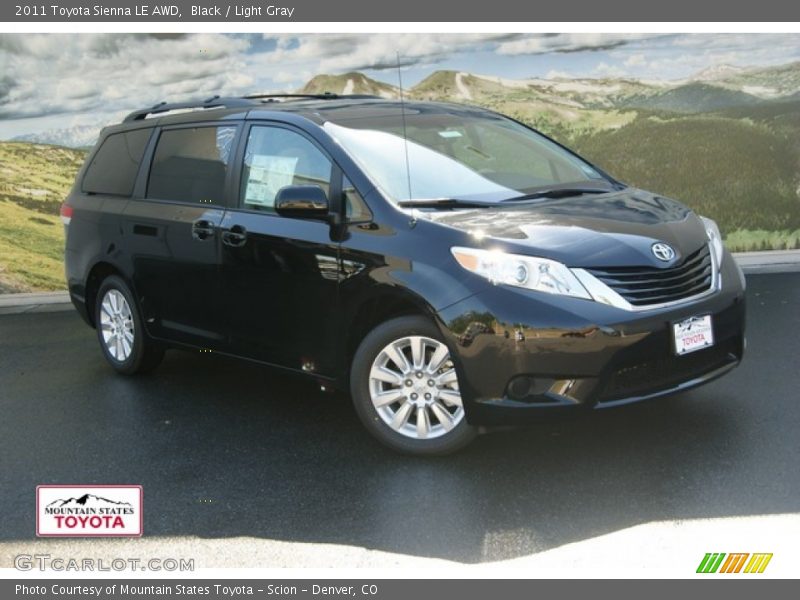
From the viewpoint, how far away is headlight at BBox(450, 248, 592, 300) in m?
4.55

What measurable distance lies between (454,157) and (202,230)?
60.5 inches

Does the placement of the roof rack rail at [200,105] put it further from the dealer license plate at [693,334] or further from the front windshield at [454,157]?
the dealer license plate at [693,334]

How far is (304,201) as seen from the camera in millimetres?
5219

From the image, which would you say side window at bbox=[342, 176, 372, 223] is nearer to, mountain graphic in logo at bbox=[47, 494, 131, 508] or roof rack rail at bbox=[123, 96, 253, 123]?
roof rack rail at bbox=[123, 96, 253, 123]

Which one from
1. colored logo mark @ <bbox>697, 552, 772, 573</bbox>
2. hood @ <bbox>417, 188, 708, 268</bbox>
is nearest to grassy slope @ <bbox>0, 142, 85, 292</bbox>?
hood @ <bbox>417, 188, 708, 268</bbox>

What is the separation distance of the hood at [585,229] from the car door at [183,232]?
159 cm

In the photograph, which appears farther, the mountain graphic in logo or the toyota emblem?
the toyota emblem

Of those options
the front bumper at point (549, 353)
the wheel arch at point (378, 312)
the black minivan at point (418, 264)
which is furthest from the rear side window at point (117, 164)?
the front bumper at point (549, 353)

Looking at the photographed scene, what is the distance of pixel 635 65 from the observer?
1140cm

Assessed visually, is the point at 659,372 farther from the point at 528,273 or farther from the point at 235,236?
the point at 235,236

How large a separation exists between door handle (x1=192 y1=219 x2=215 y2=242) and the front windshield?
954 millimetres

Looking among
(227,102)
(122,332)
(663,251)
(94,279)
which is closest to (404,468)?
(663,251)

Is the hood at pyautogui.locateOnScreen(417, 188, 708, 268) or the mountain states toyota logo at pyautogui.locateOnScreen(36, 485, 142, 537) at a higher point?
the hood at pyautogui.locateOnScreen(417, 188, 708, 268)

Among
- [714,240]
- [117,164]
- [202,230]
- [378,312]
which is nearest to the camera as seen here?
[378,312]
